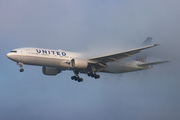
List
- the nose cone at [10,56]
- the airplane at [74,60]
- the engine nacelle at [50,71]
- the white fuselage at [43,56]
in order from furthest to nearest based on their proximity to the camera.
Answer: the engine nacelle at [50,71] < the airplane at [74,60] < the white fuselage at [43,56] < the nose cone at [10,56]

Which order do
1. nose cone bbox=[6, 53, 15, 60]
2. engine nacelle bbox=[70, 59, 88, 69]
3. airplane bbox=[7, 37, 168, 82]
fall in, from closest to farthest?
nose cone bbox=[6, 53, 15, 60]
airplane bbox=[7, 37, 168, 82]
engine nacelle bbox=[70, 59, 88, 69]

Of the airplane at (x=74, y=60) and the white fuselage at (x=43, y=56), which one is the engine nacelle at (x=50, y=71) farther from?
the white fuselage at (x=43, y=56)

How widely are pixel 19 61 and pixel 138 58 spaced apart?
2292 cm

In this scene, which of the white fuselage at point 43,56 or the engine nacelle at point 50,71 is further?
the engine nacelle at point 50,71

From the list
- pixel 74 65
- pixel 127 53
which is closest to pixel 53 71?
pixel 74 65

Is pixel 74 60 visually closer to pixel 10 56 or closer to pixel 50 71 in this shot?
pixel 50 71

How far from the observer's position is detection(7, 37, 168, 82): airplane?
38.6m

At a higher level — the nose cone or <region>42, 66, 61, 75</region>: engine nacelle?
the nose cone

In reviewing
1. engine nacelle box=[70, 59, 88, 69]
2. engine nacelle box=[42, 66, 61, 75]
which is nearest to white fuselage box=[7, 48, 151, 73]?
engine nacelle box=[70, 59, 88, 69]

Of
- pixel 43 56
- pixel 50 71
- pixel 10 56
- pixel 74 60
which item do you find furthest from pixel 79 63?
pixel 10 56

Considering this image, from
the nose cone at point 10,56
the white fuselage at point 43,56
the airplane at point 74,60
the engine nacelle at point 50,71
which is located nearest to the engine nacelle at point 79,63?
the airplane at point 74,60

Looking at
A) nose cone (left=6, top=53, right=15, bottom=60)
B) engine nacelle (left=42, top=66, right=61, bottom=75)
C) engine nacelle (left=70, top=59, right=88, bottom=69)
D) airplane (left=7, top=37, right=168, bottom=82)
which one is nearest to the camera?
nose cone (left=6, top=53, right=15, bottom=60)

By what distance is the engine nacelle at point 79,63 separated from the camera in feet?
129

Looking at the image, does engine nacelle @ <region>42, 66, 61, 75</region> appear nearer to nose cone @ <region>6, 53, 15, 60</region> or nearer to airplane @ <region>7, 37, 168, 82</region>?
airplane @ <region>7, 37, 168, 82</region>
